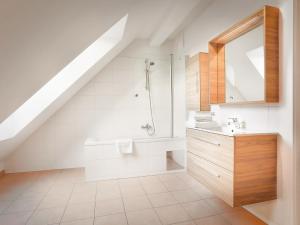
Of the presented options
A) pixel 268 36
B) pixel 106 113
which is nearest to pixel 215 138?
pixel 268 36

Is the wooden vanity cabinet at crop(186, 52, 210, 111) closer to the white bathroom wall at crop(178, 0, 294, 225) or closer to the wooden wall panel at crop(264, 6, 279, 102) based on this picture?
the white bathroom wall at crop(178, 0, 294, 225)

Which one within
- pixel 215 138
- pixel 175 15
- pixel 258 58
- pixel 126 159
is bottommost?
pixel 126 159

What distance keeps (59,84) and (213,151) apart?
8.09 ft

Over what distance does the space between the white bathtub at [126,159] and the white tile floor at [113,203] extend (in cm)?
16

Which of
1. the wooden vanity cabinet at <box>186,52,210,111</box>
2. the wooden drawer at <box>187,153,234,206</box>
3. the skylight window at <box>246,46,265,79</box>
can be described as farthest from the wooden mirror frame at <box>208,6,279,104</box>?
the wooden drawer at <box>187,153,234,206</box>

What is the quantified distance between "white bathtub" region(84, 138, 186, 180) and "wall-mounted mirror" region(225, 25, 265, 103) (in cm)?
153

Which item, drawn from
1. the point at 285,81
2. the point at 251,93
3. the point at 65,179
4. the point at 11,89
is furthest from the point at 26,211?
the point at 285,81

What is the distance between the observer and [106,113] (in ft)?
13.6

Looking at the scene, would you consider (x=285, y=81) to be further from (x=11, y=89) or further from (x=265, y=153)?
(x=11, y=89)

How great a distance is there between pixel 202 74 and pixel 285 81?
4.46ft

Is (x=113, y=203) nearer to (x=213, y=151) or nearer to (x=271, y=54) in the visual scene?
(x=213, y=151)

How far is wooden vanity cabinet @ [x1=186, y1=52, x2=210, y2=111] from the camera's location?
3.01 meters

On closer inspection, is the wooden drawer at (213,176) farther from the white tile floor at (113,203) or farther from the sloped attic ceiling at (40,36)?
the sloped attic ceiling at (40,36)

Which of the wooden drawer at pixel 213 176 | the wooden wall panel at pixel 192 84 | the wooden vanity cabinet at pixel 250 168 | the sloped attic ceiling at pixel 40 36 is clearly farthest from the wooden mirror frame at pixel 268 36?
the sloped attic ceiling at pixel 40 36
